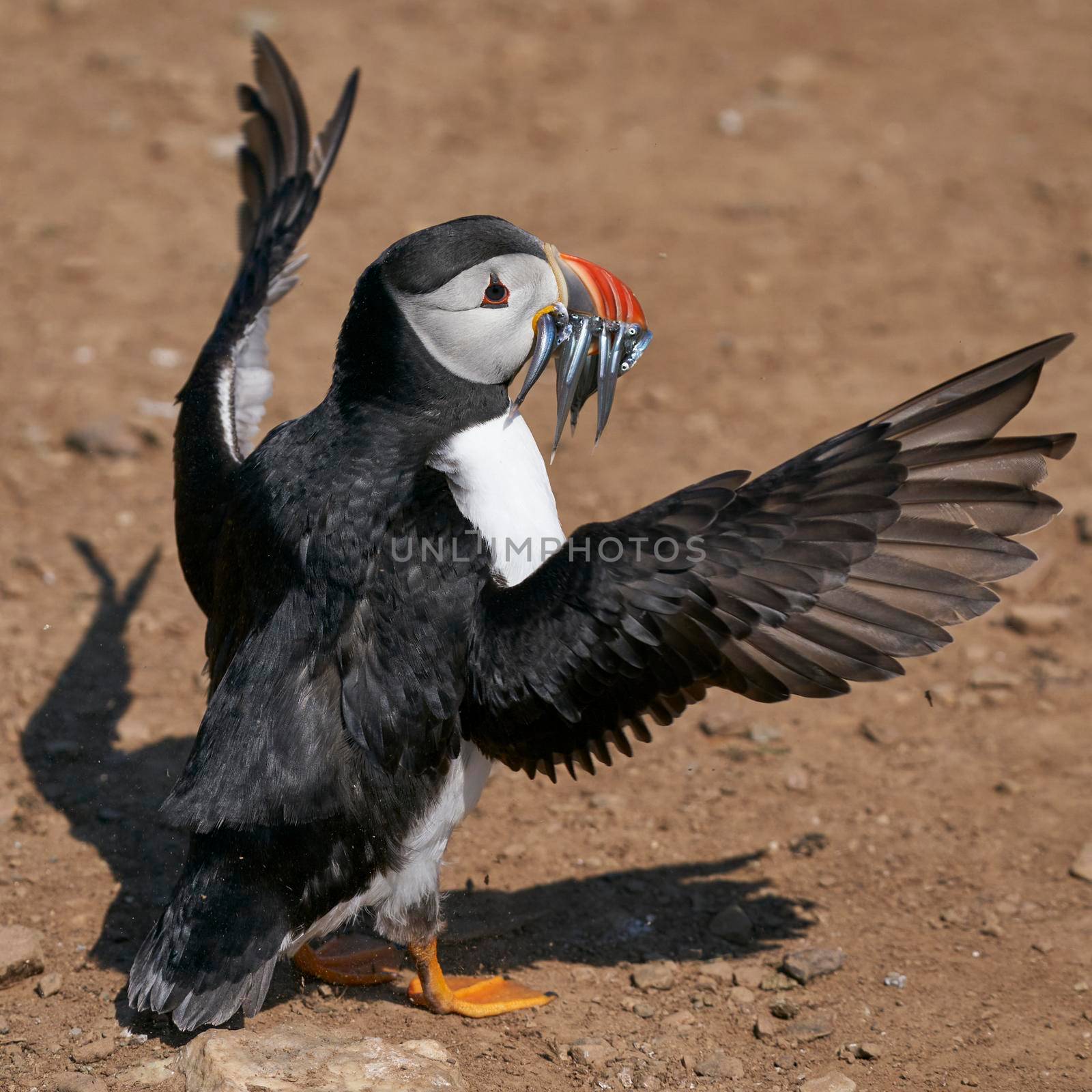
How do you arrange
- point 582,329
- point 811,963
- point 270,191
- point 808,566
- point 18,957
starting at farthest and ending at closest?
point 270,191 < point 811,963 < point 18,957 < point 582,329 < point 808,566

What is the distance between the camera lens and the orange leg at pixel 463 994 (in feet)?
13.6

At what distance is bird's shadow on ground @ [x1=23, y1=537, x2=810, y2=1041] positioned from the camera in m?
4.48

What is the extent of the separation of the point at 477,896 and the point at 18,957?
1443mm

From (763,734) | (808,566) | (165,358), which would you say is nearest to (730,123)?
(165,358)

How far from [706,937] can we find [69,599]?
3.09 metres

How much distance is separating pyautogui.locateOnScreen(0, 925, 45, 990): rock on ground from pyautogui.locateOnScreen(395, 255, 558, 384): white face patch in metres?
2.10

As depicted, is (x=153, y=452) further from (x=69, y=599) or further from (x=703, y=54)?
(x=703, y=54)

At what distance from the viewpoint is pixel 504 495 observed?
3863 millimetres

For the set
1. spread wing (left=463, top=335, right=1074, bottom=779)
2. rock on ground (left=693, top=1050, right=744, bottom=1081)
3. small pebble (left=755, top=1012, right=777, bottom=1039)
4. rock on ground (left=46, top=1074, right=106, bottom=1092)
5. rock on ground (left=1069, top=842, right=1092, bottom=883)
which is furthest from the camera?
rock on ground (left=1069, top=842, right=1092, bottom=883)

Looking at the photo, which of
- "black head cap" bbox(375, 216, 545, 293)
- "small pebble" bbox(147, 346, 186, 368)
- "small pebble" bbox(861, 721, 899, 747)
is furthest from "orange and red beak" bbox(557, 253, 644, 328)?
"small pebble" bbox(147, 346, 186, 368)

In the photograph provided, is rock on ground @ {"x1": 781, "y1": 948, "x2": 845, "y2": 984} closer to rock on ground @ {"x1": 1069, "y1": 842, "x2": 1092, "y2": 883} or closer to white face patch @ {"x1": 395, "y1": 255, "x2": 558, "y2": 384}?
rock on ground @ {"x1": 1069, "y1": 842, "x2": 1092, "y2": 883}

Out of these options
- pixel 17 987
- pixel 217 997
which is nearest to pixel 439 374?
pixel 217 997

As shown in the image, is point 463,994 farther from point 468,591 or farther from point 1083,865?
point 1083,865

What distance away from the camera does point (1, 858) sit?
466cm
